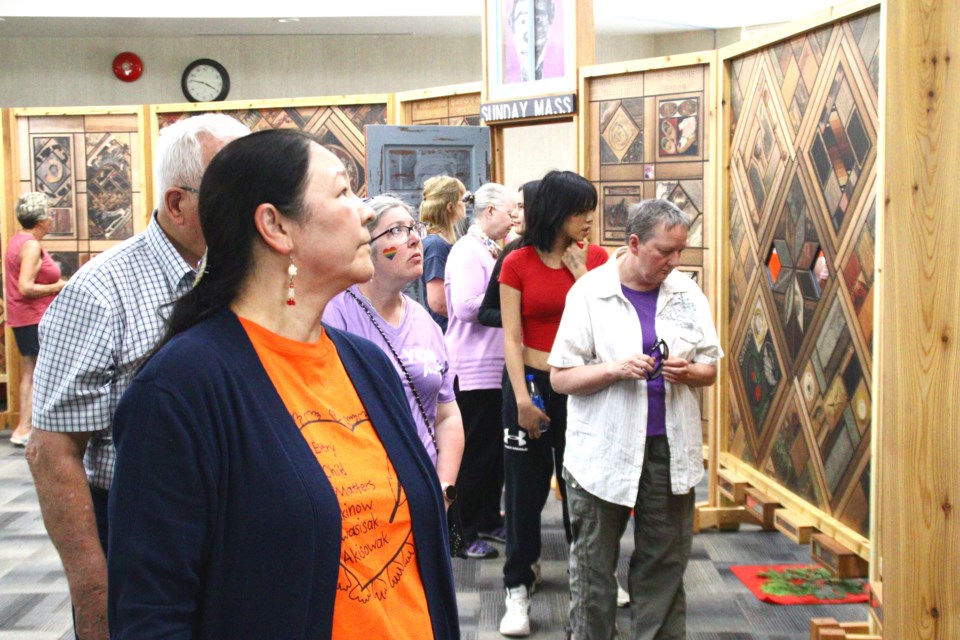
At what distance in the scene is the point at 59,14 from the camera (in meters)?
10.7

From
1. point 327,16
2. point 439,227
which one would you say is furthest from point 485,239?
point 327,16

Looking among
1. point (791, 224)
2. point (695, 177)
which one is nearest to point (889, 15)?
point (791, 224)

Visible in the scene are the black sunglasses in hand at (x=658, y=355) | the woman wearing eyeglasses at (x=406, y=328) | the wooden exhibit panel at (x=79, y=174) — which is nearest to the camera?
the woman wearing eyeglasses at (x=406, y=328)

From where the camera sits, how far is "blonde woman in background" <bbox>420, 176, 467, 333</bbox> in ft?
16.9

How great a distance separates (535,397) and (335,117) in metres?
4.76

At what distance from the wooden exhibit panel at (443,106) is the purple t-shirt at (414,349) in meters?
4.28

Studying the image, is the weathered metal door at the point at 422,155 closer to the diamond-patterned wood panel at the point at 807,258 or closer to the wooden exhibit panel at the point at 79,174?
the diamond-patterned wood panel at the point at 807,258

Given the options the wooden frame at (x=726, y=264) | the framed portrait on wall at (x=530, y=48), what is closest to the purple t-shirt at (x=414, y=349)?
the wooden frame at (x=726, y=264)

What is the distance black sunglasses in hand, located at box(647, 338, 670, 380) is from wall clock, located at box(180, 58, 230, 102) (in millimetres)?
10076

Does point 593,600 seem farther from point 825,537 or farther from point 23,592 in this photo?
point 23,592

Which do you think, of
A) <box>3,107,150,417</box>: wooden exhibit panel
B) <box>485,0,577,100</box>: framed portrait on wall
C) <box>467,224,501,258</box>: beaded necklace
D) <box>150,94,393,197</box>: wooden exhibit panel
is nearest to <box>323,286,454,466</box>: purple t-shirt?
<box>467,224,501,258</box>: beaded necklace

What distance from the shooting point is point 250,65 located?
40.8ft

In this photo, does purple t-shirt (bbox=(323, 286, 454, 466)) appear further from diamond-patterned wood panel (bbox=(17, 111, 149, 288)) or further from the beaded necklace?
diamond-patterned wood panel (bbox=(17, 111, 149, 288))

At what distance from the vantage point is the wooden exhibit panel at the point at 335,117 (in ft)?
26.1
